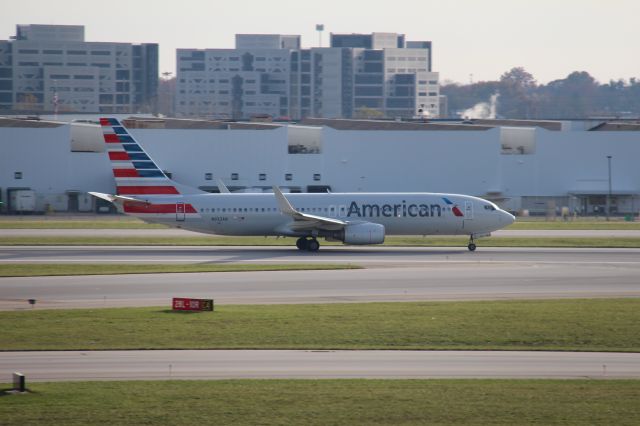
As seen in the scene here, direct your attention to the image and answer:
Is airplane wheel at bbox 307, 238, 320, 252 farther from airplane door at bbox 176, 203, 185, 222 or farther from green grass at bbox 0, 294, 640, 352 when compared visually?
green grass at bbox 0, 294, 640, 352

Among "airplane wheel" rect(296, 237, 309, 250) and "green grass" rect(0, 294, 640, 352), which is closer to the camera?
"green grass" rect(0, 294, 640, 352)

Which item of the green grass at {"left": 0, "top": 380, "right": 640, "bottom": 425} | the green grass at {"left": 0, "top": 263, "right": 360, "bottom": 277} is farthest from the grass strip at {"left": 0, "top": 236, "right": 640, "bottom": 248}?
the green grass at {"left": 0, "top": 380, "right": 640, "bottom": 425}

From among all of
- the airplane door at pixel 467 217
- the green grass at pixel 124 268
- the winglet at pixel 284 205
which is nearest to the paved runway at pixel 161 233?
the airplane door at pixel 467 217

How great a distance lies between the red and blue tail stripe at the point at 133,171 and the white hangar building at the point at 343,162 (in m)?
36.8

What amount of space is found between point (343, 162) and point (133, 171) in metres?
41.5

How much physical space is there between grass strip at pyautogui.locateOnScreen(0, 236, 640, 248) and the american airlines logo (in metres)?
3.75

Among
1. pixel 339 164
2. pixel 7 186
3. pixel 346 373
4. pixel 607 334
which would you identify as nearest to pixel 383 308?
pixel 607 334

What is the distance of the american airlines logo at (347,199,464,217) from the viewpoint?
184 feet

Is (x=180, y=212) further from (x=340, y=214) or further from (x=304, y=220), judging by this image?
(x=340, y=214)

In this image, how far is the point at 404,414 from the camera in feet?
65.0

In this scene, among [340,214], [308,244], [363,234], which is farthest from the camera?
[340,214]

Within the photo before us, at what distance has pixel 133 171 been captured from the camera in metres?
57.2

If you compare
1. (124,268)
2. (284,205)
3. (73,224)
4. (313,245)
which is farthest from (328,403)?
(73,224)

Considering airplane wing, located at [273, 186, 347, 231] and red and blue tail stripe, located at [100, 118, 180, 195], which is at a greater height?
red and blue tail stripe, located at [100, 118, 180, 195]
